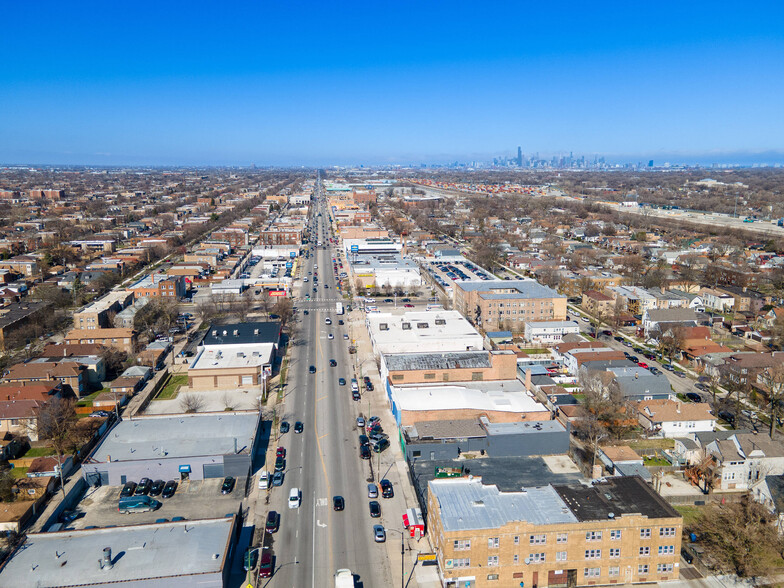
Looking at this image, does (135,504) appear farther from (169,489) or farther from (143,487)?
(169,489)

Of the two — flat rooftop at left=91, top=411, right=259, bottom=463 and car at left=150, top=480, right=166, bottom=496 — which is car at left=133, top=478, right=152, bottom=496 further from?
flat rooftop at left=91, top=411, right=259, bottom=463

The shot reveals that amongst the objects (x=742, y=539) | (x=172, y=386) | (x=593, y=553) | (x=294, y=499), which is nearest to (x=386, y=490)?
(x=294, y=499)

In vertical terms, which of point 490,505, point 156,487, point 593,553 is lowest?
point 156,487

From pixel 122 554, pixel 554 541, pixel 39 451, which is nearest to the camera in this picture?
pixel 122 554

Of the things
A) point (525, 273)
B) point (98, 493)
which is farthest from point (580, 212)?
point (98, 493)

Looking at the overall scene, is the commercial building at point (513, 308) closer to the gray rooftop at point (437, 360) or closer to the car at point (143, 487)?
the gray rooftop at point (437, 360)

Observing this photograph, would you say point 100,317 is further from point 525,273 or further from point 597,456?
point 525,273

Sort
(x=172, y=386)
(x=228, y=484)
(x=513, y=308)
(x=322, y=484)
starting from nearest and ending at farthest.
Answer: (x=228, y=484)
(x=322, y=484)
(x=172, y=386)
(x=513, y=308)
